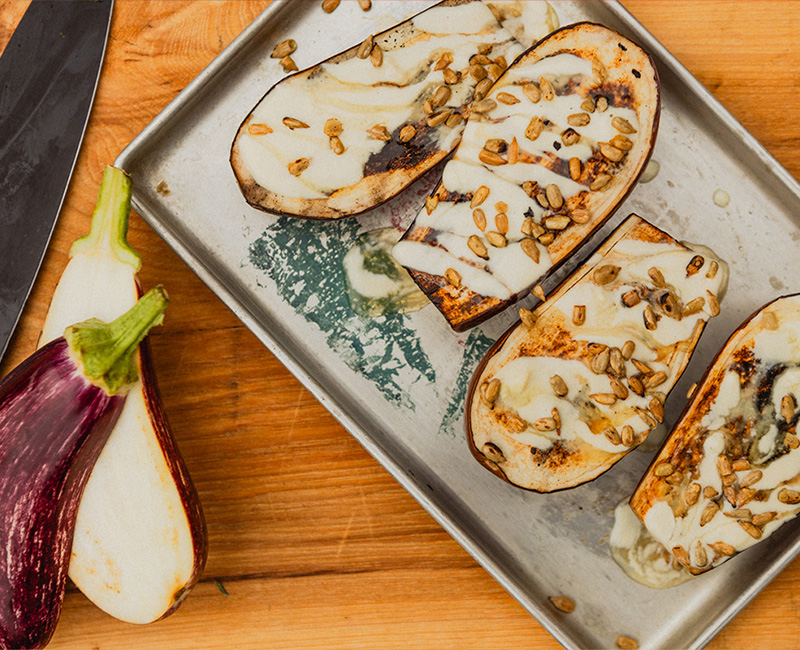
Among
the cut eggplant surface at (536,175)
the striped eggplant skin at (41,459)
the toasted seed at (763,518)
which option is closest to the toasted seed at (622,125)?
the cut eggplant surface at (536,175)

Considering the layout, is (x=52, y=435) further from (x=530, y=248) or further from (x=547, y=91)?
(x=547, y=91)

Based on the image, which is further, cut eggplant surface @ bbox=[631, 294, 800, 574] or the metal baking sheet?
the metal baking sheet

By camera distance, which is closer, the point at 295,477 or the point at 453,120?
the point at 453,120

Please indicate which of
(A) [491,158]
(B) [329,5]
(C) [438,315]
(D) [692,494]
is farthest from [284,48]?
(D) [692,494]

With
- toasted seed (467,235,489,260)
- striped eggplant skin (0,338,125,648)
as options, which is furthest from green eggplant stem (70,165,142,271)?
toasted seed (467,235,489,260)

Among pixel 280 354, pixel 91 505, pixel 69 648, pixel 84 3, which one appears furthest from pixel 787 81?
pixel 69 648

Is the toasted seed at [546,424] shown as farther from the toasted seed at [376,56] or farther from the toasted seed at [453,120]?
the toasted seed at [376,56]

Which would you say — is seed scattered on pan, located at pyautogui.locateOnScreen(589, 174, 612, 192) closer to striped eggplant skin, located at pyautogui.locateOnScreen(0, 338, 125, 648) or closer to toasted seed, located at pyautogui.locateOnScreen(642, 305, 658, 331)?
toasted seed, located at pyautogui.locateOnScreen(642, 305, 658, 331)
